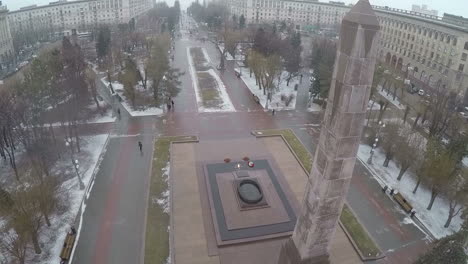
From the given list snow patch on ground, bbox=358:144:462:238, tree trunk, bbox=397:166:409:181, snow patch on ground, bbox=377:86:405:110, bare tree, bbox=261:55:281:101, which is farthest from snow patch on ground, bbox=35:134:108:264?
snow patch on ground, bbox=377:86:405:110

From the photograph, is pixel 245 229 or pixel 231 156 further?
pixel 231 156

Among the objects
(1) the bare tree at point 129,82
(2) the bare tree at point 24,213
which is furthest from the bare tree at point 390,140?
(1) the bare tree at point 129,82

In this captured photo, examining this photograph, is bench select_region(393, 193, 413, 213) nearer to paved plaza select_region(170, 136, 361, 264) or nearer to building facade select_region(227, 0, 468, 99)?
paved plaza select_region(170, 136, 361, 264)

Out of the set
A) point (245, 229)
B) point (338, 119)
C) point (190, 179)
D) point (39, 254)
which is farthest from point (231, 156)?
point (338, 119)

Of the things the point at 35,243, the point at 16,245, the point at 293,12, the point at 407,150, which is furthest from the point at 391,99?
the point at 293,12

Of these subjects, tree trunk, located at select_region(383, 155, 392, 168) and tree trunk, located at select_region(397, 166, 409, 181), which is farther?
tree trunk, located at select_region(383, 155, 392, 168)

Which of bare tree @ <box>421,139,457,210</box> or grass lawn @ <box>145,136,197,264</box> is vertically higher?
bare tree @ <box>421,139,457,210</box>

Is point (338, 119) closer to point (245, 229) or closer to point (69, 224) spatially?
point (245, 229)

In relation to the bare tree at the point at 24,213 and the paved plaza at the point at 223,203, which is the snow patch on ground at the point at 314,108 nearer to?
the paved plaza at the point at 223,203
